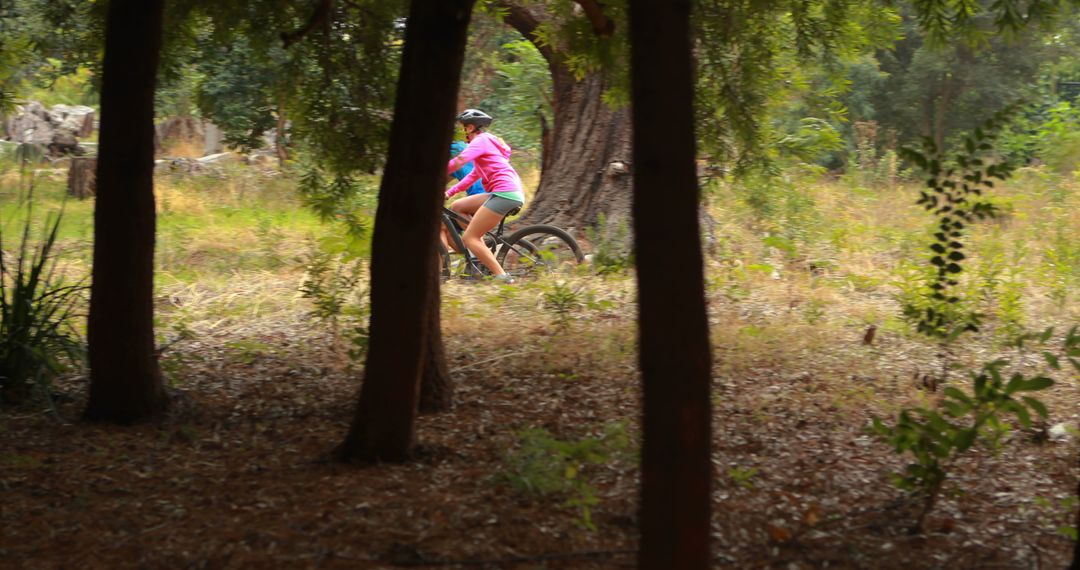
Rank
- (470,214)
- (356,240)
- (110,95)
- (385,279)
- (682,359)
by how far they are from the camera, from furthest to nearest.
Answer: (470,214)
(356,240)
(110,95)
(385,279)
(682,359)

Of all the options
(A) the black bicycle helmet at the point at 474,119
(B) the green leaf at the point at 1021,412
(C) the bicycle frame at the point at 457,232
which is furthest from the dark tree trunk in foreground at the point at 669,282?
(C) the bicycle frame at the point at 457,232

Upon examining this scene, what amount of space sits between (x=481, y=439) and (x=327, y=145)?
2302 mm

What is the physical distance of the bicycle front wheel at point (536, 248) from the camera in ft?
36.4

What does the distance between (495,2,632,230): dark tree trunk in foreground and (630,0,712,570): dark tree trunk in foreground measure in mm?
8441

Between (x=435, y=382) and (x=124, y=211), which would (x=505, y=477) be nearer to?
(x=435, y=382)

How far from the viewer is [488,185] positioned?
35.2 feet

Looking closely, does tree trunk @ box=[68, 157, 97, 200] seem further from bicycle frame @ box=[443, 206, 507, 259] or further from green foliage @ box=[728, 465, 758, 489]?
green foliage @ box=[728, 465, 758, 489]

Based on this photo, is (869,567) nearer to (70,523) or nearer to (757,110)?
(70,523)

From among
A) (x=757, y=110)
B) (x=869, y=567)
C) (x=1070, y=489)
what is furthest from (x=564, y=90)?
(x=869, y=567)

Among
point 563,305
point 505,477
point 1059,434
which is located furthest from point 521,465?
point 563,305

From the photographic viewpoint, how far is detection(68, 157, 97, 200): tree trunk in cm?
1731

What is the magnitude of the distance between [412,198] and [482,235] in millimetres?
5911

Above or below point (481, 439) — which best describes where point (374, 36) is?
above

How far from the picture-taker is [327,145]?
22.7 ft
